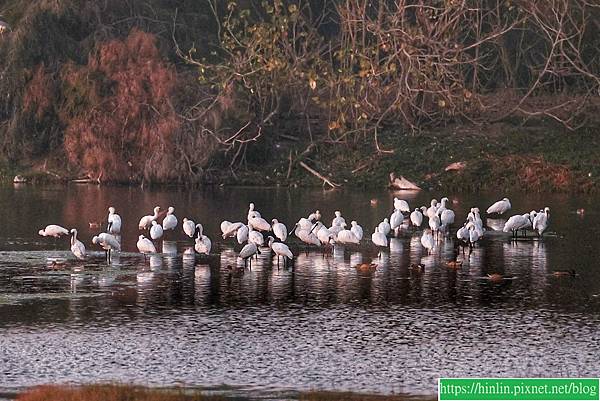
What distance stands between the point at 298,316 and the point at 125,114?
28.2 metres

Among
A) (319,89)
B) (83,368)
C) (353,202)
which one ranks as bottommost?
(83,368)

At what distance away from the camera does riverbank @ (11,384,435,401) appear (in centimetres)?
1582

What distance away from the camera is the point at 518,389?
50.3ft

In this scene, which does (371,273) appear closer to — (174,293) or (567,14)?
(174,293)

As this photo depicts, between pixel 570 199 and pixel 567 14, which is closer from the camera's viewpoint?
pixel 570 199

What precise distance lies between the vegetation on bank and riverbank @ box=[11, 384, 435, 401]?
2891cm

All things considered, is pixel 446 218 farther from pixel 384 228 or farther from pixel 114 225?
pixel 114 225

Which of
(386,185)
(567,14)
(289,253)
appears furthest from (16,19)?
(289,253)

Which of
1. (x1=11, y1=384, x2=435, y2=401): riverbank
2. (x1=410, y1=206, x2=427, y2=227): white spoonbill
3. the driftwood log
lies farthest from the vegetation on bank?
(x1=11, y1=384, x2=435, y2=401): riverbank

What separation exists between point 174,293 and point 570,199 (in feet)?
69.8

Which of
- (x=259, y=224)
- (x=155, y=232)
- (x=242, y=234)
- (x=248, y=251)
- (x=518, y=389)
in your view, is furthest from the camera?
(x=259, y=224)

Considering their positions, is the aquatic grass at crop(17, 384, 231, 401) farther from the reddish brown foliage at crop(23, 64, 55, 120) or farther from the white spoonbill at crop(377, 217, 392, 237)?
the reddish brown foliage at crop(23, 64, 55, 120)

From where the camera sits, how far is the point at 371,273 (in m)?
26.7

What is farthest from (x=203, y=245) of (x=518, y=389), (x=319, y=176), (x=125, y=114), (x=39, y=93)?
(x=39, y=93)
